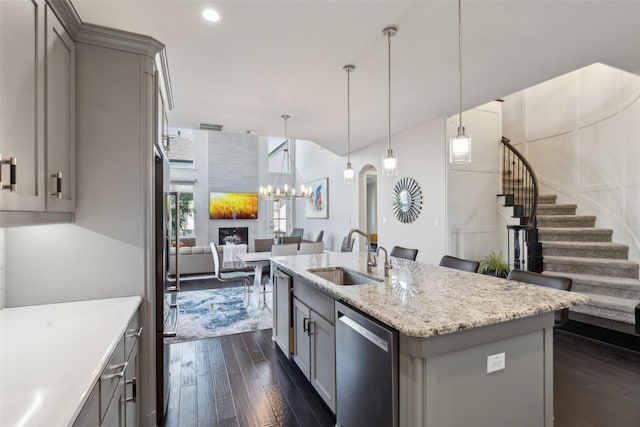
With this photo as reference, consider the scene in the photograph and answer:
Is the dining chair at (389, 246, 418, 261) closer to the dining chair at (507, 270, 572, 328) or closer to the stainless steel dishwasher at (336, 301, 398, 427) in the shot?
the dining chair at (507, 270, 572, 328)

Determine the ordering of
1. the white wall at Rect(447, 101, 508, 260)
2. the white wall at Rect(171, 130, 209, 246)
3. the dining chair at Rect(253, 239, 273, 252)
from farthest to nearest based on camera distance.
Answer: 1. the white wall at Rect(171, 130, 209, 246)
2. the dining chair at Rect(253, 239, 273, 252)
3. the white wall at Rect(447, 101, 508, 260)

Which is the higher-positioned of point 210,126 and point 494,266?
point 210,126

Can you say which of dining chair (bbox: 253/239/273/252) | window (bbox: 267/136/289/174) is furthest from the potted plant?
window (bbox: 267/136/289/174)

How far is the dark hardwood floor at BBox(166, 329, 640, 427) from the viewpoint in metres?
2.12

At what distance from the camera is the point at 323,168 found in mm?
9109

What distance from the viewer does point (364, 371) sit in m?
1.60

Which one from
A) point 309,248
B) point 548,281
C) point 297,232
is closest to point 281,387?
point 548,281

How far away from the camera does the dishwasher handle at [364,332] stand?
1449 mm

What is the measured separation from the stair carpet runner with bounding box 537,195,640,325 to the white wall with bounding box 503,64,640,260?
0.64 ft

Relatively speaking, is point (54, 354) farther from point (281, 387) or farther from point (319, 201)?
point (319, 201)

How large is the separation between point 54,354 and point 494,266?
501 centimetres

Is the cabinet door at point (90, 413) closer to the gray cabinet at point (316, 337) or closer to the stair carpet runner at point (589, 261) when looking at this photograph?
the gray cabinet at point (316, 337)

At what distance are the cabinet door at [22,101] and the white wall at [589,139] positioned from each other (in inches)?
225

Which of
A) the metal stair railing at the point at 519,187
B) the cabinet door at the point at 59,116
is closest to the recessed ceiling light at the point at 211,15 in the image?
the cabinet door at the point at 59,116
